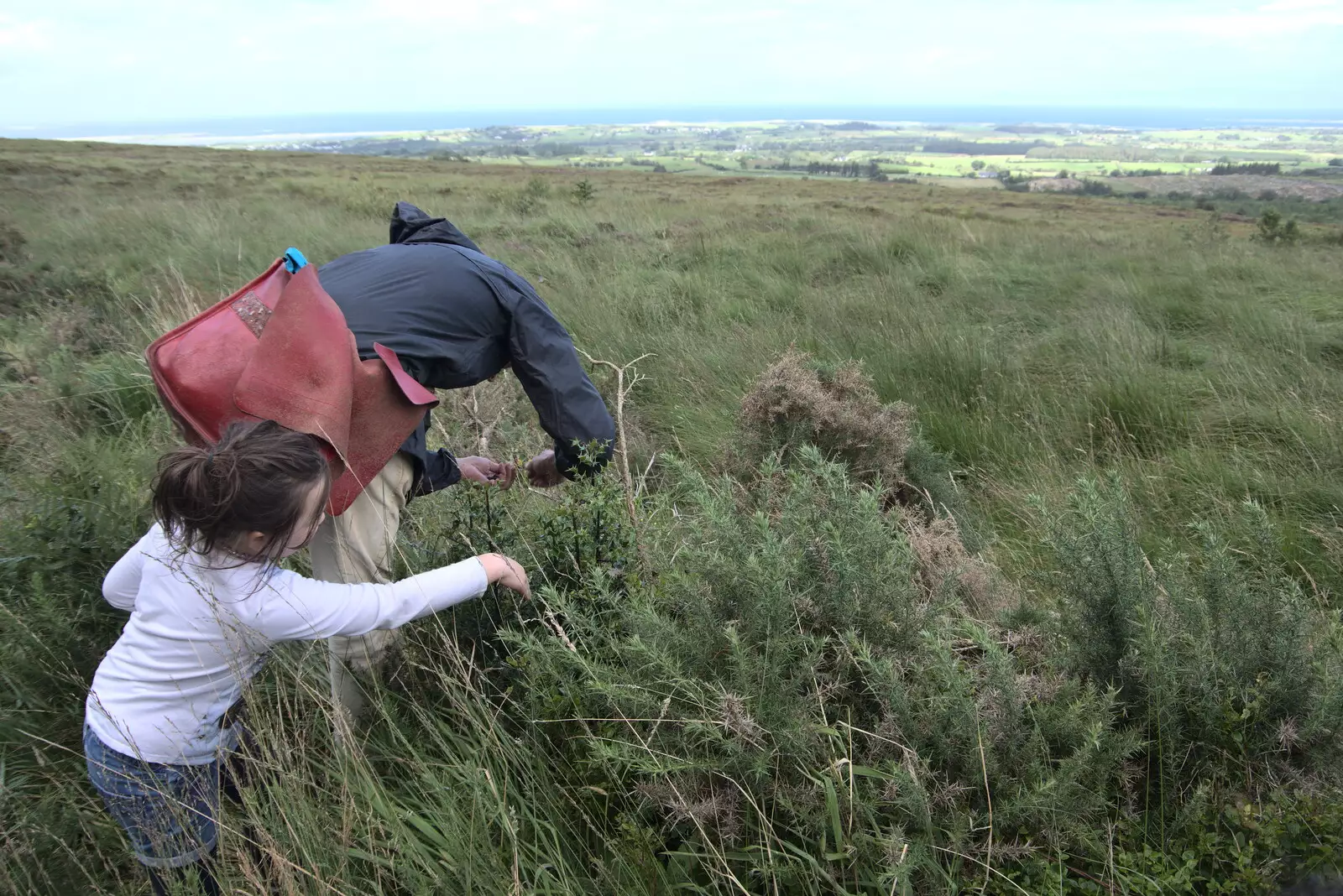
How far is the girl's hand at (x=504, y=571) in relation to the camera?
6.05ft

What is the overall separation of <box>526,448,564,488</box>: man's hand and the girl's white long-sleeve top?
2.64 ft

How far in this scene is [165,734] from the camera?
1.71 metres

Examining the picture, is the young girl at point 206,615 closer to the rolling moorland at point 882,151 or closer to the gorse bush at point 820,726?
the gorse bush at point 820,726

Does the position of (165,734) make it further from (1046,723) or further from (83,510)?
(1046,723)

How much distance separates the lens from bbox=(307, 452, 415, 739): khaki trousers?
2.11m

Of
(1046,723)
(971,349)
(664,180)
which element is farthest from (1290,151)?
(1046,723)

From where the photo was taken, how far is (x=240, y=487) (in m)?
1.55

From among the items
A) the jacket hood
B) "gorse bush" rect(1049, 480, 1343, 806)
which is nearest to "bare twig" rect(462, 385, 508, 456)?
the jacket hood

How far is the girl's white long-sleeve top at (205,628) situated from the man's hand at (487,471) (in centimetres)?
70

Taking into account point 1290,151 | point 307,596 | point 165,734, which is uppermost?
point 1290,151

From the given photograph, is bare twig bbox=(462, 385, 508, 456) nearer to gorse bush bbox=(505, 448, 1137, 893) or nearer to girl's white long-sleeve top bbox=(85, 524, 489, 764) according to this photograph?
girl's white long-sleeve top bbox=(85, 524, 489, 764)

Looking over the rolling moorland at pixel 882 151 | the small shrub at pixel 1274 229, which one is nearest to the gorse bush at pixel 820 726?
the small shrub at pixel 1274 229

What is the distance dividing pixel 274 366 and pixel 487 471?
989 mm

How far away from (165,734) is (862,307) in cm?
581
